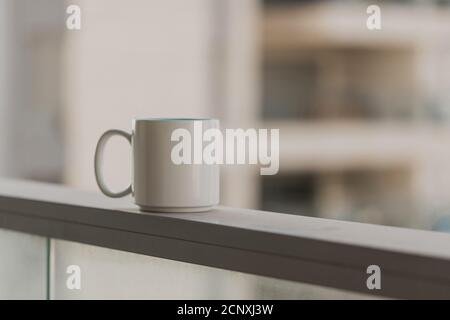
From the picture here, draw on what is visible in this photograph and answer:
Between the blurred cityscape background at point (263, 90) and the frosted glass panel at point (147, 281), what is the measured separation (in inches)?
117

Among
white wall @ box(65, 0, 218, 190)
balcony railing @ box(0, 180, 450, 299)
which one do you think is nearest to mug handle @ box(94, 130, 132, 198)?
balcony railing @ box(0, 180, 450, 299)

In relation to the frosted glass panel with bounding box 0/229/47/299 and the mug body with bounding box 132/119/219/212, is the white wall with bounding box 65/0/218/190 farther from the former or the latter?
the mug body with bounding box 132/119/219/212

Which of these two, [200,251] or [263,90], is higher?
[263,90]

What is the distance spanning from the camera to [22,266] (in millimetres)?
748

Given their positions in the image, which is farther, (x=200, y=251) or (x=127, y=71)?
(x=127, y=71)

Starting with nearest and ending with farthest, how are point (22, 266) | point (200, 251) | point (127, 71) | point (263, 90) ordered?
point (200, 251), point (22, 266), point (127, 71), point (263, 90)

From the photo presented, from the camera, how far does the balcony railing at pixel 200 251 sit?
518 mm

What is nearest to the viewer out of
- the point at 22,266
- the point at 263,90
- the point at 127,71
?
the point at 22,266

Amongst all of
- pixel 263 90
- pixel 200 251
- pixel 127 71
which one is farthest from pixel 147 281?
Result: pixel 263 90

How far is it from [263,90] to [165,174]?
4.52 m

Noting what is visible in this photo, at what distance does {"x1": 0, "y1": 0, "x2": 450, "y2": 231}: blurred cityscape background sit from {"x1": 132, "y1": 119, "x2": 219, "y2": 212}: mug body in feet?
10.0

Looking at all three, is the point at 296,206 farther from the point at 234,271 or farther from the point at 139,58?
the point at 234,271

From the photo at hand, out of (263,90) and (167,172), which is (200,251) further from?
(263,90)
